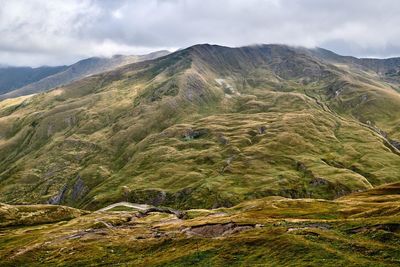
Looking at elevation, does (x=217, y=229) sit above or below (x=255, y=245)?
below

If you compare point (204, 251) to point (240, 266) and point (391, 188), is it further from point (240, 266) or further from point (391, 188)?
point (391, 188)

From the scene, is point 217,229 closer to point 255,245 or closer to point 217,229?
point 217,229

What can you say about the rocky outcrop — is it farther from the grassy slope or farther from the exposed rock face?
the grassy slope

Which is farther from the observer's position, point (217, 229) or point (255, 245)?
point (217, 229)

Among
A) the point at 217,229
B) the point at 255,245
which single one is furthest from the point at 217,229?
the point at 255,245

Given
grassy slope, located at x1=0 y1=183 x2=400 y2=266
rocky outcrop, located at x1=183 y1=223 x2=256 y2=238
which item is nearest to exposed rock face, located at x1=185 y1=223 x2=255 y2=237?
rocky outcrop, located at x1=183 y1=223 x2=256 y2=238

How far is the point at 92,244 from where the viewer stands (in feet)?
322

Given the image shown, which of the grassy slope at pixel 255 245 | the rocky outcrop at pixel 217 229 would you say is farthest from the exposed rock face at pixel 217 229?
the grassy slope at pixel 255 245

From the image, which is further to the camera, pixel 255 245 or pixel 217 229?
pixel 217 229

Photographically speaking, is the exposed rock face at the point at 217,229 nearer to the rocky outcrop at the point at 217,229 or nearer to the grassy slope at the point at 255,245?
the rocky outcrop at the point at 217,229

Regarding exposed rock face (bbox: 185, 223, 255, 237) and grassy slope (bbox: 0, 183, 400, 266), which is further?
exposed rock face (bbox: 185, 223, 255, 237)

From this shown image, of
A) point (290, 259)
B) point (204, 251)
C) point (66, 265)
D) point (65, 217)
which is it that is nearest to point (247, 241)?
point (204, 251)

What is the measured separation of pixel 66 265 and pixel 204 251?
3156 cm

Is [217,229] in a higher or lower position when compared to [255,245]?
lower
